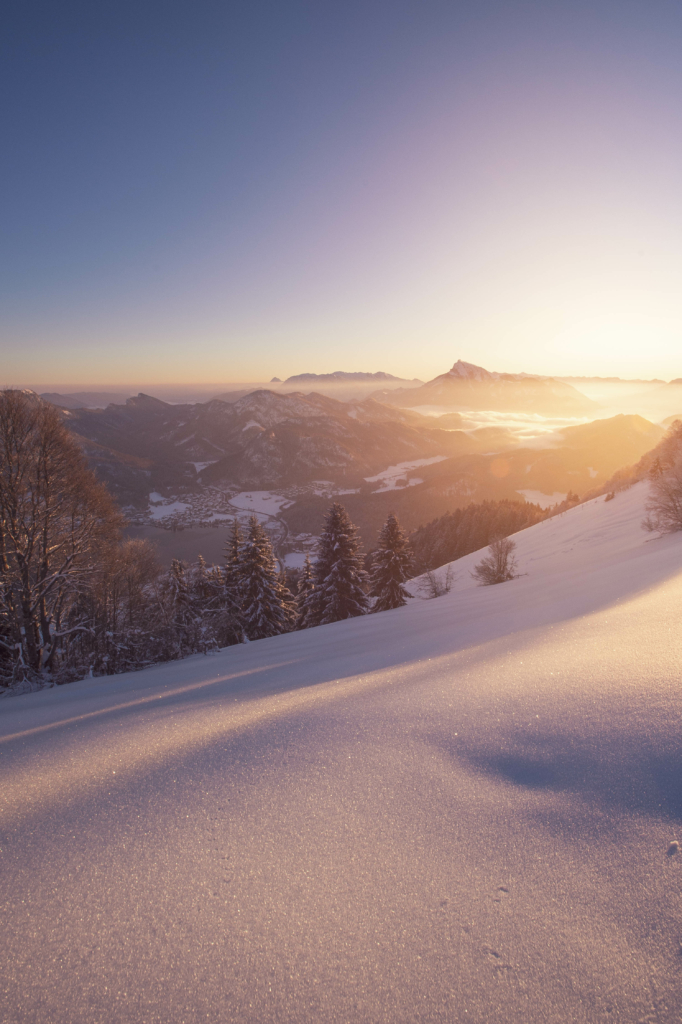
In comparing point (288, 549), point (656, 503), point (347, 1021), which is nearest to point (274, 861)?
point (347, 1021)

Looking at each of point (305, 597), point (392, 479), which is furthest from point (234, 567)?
point (392, 479)

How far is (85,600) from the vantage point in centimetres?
1094

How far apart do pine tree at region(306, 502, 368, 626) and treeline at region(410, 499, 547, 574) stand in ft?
92.5

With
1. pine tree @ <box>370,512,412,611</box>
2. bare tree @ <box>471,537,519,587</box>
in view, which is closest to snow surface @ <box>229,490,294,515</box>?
pine tree @ <box>370,512,412,611</box>

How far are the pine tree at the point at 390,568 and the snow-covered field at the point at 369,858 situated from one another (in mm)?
21223

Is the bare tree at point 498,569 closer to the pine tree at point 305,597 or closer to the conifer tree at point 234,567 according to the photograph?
the pine tree at point 305,597

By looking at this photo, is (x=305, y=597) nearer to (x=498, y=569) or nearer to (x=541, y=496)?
(x=498, y=569)

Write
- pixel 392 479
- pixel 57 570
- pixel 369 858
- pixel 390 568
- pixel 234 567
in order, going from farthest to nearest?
pixel 392 479 → pixel 390 568 → pixel 234 567 → pixel 57 570 → pixel 369 858

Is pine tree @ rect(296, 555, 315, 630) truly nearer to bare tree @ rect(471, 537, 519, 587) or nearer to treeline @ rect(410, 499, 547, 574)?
bare tree @ rect(471, 537, 519, 587)

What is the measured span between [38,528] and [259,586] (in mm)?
11733

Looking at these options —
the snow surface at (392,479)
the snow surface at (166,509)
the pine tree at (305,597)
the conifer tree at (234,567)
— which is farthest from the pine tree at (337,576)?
the snow surface at (392,479)

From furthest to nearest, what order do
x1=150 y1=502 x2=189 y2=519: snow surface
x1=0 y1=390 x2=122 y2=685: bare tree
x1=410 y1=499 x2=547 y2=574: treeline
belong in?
x1=150 y1=502 x2=189 y2=519: snow surface < x1=410 y1=499 x2=547 y2=574: treeline < x1=0 y1=390 x2=122 y2=685: bare tree

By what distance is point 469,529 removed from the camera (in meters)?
53.5

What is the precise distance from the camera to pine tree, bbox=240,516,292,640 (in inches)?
757
